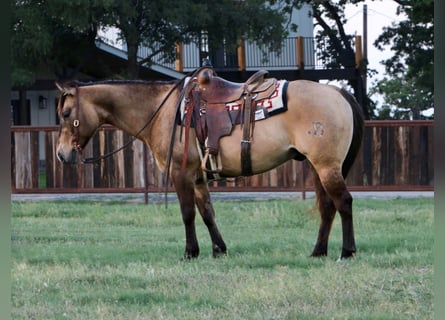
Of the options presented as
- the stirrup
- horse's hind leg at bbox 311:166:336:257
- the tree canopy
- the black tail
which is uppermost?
the tree canopy

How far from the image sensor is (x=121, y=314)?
598cm

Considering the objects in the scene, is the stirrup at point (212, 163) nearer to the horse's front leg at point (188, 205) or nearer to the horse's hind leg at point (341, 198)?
the horse's front leg at point (188, 205)

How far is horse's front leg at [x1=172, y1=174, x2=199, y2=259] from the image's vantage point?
9383mm

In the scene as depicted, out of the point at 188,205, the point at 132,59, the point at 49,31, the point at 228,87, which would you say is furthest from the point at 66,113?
→ the point at 132,59

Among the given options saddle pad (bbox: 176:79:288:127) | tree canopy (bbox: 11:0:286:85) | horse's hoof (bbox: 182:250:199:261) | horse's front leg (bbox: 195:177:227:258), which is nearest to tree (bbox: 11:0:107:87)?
tree canopy (bbox: 11:0:286:85)

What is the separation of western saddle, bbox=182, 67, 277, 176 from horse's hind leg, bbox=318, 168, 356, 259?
32.8 inches

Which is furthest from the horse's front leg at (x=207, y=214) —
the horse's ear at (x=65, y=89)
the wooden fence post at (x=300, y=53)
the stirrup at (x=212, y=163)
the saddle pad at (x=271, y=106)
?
the wooden fence post at (x=300, y=53)

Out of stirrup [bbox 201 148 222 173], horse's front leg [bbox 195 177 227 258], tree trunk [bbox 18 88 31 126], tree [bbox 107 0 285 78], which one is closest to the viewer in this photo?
stirrup [bbox 201 148 222 173]

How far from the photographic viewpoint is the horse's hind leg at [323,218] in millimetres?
9172

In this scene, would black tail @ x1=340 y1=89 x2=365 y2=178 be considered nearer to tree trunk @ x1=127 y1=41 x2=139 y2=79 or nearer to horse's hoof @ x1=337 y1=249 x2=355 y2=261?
horse's hoof @ x1=337 y1=249 x2=355 y2=261

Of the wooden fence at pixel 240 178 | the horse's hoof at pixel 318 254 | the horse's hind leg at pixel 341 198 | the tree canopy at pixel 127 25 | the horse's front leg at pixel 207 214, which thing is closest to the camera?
the horse's hind leg at pixel 341 198

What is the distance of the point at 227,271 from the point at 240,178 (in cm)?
991

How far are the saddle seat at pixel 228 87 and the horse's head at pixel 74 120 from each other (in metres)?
1.26

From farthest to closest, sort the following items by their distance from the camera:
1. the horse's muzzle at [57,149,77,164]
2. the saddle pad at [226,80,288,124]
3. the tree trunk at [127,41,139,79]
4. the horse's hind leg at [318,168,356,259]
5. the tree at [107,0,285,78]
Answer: the tree trunk at [127,41,139,79], the tree at [107,0,285,78], the horse's muzzle at [57,149,77,164], the saddle pad at [226,80,288,124], the horse's hind leg at [318,168,356,259]
